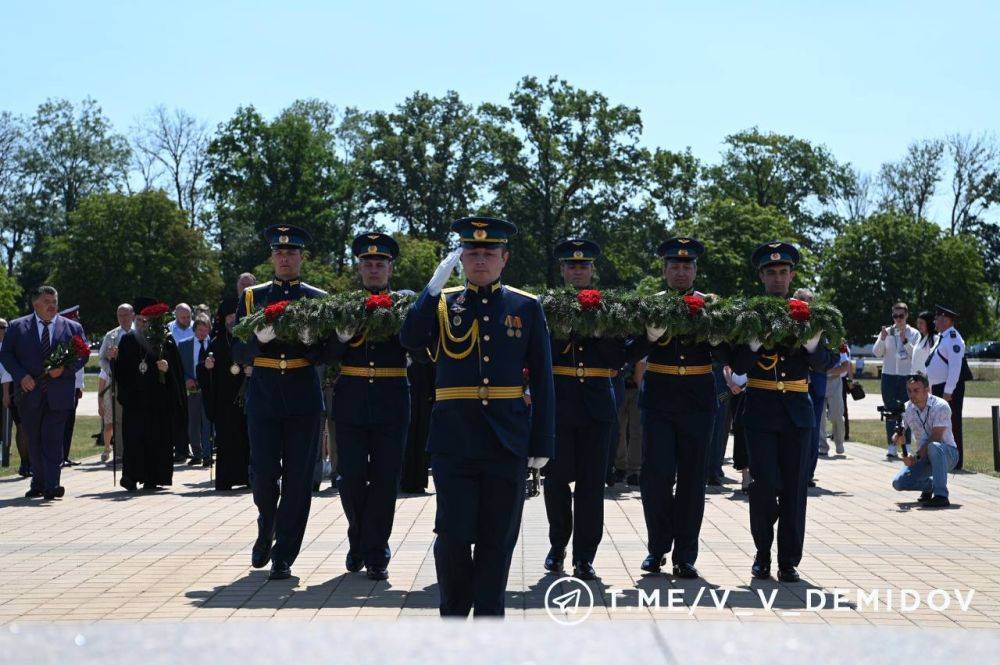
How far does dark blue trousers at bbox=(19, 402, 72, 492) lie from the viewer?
12914 mm

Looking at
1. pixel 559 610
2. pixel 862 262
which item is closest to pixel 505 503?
pixel 559 610

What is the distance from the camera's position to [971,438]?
20750mm

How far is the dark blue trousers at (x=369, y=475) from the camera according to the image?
827cm

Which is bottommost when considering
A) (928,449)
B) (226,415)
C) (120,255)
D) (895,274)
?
(928,449)

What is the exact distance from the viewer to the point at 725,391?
13.9 metres

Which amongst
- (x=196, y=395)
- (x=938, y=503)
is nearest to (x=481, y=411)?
(x=938, y=503)

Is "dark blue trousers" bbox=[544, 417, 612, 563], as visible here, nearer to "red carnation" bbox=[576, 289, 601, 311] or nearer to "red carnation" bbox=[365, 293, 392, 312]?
"red carnation" bbox=[576, 289, 601, 311]

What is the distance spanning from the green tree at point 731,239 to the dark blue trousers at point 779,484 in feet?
123

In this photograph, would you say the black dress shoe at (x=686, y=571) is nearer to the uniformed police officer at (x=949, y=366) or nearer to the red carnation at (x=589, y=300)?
the red carnation at (x=589, y=300)

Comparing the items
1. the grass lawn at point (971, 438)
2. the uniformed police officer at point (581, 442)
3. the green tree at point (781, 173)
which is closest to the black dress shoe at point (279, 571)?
the uniformed police officer at point (581, 442)

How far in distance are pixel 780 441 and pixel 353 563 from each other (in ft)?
10.1

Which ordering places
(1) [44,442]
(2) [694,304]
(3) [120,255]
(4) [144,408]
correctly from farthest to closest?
(3) [120,255], (4) [144,408], (1) [44,442], (2) [694,304]

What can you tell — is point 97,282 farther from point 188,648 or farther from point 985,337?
point 188,648

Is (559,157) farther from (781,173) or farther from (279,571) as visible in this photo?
(279,571)
